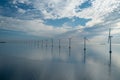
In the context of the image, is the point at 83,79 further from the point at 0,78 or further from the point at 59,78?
the point at 0,78

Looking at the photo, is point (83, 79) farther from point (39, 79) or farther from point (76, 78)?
point (39, 79)

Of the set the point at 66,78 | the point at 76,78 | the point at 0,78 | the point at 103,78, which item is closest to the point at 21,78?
the point at 0,78

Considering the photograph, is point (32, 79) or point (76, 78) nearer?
point (32, 79)

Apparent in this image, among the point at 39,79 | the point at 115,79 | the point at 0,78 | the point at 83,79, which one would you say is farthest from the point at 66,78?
the point at 0,78

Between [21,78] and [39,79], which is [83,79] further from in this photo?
[21,78]

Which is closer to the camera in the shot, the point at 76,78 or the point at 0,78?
the point at 0,78

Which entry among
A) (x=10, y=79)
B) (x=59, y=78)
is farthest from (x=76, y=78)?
(x=10, y=79)

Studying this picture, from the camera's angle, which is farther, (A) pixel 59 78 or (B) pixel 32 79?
(A) pixel 59 78
